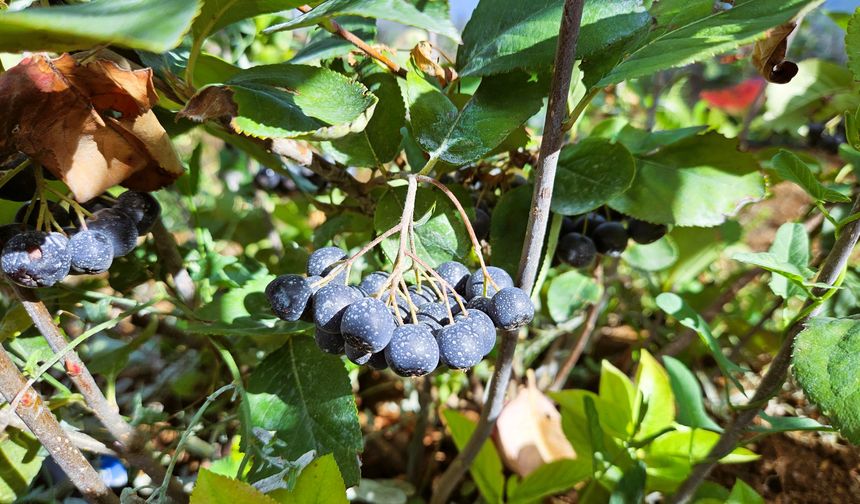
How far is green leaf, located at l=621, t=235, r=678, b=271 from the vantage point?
103 cm

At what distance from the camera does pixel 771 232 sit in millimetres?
2080

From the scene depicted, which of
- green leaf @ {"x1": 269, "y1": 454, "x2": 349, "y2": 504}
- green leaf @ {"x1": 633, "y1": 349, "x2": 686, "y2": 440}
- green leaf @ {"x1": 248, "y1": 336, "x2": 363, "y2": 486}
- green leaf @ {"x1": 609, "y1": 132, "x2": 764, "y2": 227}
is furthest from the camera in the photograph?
green leaf @ {"x1": 633, "y1": 349, "x2": 686, "y2": 440}

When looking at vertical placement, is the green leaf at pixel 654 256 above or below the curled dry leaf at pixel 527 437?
above

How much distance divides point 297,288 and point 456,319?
0.14 m

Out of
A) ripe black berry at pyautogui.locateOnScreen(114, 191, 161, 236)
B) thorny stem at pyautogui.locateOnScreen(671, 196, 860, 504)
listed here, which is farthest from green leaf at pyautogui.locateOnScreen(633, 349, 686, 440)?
ripe black berry at pyautogui.locateOnScreen(114, 191, 161, 236)

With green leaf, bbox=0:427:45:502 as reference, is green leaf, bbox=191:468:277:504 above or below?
above

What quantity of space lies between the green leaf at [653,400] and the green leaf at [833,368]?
1.14ft

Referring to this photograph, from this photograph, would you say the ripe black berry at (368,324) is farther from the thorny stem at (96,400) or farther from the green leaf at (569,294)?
the green leaf at (569,294)

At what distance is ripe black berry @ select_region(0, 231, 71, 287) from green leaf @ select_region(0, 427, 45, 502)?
11.4 inches

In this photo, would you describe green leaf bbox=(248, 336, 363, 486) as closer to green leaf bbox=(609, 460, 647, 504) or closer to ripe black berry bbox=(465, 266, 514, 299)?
ripe black berry bbox=(465, 266, 514, 299)

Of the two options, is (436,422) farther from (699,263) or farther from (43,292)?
(43,292)

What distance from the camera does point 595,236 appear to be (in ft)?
2.78

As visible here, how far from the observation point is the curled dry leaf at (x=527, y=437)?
1.02 metres

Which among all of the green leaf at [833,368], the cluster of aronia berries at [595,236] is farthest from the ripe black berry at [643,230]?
the green leaf at [833,368]
